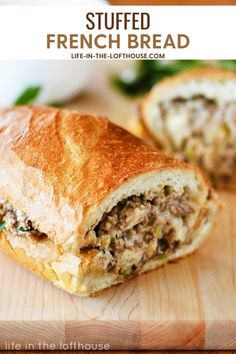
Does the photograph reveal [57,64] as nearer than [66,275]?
No

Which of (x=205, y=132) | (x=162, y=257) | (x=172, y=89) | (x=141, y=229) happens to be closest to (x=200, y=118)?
(x=205, y=132)

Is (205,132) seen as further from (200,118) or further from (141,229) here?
(141,229)

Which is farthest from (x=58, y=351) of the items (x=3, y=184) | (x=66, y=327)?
(x=3, y=184)

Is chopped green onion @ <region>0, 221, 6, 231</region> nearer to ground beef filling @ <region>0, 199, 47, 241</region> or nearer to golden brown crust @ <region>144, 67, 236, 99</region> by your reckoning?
ground beef filling @ <region>0, 199, 47, 241</region>

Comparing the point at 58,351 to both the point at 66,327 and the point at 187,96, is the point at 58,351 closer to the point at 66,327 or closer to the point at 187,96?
the point at 66,327

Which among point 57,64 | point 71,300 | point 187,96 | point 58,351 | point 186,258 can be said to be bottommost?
point 58,351

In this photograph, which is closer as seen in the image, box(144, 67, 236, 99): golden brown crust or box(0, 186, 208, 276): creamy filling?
box(0, 186, 208, 276): creamy filling

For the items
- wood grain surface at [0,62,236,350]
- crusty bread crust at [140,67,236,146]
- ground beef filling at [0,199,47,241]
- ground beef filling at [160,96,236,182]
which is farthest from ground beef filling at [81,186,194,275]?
crusty bread crust at [140,67,236,146]
